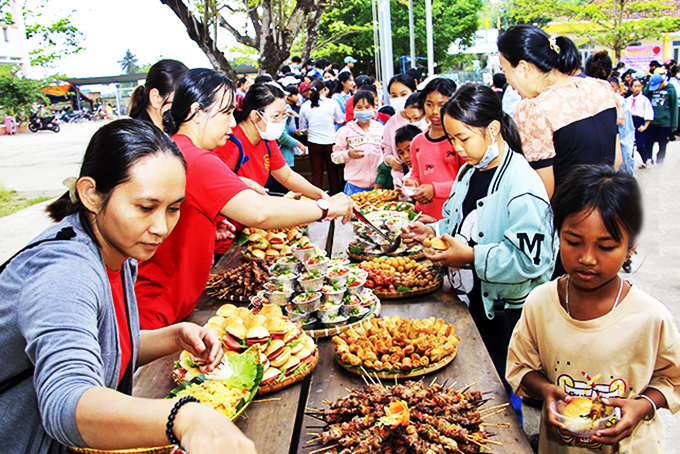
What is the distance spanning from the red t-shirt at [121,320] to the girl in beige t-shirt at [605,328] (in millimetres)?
1424

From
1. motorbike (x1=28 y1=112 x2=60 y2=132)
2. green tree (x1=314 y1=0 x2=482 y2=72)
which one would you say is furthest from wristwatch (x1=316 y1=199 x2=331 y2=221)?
motorbike (x1=28 y1=112 x2=60 y2=132)

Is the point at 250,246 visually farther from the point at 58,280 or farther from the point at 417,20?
the point at 417,20

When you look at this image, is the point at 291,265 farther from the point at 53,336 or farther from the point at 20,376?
the point at 53,336

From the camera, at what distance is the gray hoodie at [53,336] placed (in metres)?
1.12

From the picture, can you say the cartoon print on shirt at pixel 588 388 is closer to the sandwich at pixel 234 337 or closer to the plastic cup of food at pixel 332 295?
the plastic cup of food at pixel 332 295

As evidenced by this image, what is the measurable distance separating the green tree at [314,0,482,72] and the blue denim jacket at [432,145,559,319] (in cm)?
2935

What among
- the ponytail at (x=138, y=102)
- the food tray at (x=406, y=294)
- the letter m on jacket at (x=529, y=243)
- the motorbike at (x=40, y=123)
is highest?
the ponytail at (x=138, y=102)

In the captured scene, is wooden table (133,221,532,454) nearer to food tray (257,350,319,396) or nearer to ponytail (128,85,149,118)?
food tray (257,350,319,396)

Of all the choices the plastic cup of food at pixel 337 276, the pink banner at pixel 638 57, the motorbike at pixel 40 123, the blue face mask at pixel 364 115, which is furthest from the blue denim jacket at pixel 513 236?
the motorbike at pixel 40 123

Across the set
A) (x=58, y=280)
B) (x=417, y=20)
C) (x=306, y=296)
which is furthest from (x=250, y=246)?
(x=417, y=20)

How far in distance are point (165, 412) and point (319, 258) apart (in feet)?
6.07

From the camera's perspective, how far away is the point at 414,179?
4.54m

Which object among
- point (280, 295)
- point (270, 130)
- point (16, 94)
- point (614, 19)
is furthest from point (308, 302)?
point (16, 94)

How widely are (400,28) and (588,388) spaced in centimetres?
3442
